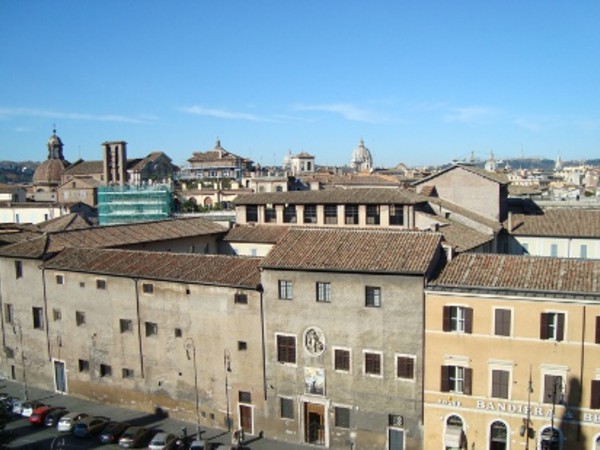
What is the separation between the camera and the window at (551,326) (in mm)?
27734

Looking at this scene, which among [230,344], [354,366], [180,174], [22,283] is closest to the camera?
[354,366]

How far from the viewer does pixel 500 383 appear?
28969mm

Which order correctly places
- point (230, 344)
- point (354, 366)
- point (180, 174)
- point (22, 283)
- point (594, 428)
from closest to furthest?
point (594, 428), point (354, 366), point (230, 344), point (22, 283), point (180, 174)

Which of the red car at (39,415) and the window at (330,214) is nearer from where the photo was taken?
the red car at (39,415)

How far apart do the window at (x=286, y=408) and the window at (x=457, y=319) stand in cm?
978

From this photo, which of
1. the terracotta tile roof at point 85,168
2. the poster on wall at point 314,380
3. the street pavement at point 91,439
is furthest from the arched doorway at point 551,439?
the terracotta tile roof at point 85,168

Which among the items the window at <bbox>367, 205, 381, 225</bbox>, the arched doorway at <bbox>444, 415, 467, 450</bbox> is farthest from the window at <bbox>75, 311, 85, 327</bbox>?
the arched doorway at <bbox>444, 415, 467, 450</bbox>

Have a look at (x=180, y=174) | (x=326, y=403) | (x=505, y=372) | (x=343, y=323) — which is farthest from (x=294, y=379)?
(x=180, y=174)

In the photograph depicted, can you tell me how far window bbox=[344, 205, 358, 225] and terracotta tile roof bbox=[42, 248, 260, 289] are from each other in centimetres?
1603

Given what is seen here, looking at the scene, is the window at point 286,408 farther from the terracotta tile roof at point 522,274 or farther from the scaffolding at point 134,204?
the scaffolding at point 134,204

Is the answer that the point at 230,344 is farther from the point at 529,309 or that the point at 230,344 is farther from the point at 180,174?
the point at 180,174

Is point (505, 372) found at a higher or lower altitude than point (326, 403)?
higher

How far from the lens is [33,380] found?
43.1 m

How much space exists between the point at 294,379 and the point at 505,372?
11.1 metres
